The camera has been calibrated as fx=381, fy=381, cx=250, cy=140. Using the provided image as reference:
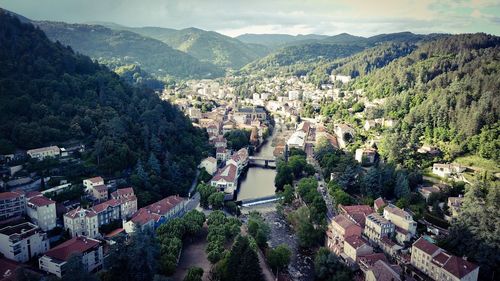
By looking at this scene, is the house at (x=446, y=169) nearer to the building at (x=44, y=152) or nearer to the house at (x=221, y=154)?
the house at (x=221, y=154)

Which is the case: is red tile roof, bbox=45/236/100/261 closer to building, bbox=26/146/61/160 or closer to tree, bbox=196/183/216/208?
building, bbox=26/146/61/160

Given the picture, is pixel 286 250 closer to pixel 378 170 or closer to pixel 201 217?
pixel 201 217

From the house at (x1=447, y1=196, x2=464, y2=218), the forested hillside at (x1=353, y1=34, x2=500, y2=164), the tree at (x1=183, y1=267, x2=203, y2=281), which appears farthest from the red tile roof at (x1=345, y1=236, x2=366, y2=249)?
the forested hillside at (x1=353, y1=34, x2=500, y2=164)

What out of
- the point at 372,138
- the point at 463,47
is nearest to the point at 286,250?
the point at 372,138

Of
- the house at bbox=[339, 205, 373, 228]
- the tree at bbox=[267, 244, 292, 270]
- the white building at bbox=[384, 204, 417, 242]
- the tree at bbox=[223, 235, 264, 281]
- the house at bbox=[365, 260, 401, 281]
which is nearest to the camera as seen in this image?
the house at bbox=[365, 260, 401, 281]

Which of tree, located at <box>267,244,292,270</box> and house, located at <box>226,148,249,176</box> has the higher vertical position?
house, located at <box>226,148,249,176</box>

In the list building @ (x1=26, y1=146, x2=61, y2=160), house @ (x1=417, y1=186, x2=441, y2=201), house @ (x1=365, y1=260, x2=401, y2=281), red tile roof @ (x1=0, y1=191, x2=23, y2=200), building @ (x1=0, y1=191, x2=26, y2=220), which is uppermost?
building @ (x1=26, y1=146, x2=61, y2=160)

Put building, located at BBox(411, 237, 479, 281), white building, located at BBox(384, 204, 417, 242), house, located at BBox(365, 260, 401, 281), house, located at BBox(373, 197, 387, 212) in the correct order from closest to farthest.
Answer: house, located at BBox(365, 260, 401, 281) < building, located at BBox(411, 237, 479, 281) < white building, located at BBox(384, 204, 417, 242) < house, located at BBox(373, 197, 387, 212)

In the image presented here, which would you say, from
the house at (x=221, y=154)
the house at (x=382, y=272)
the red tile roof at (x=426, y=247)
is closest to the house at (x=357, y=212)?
the red tile roof at (x=426, y=247)
